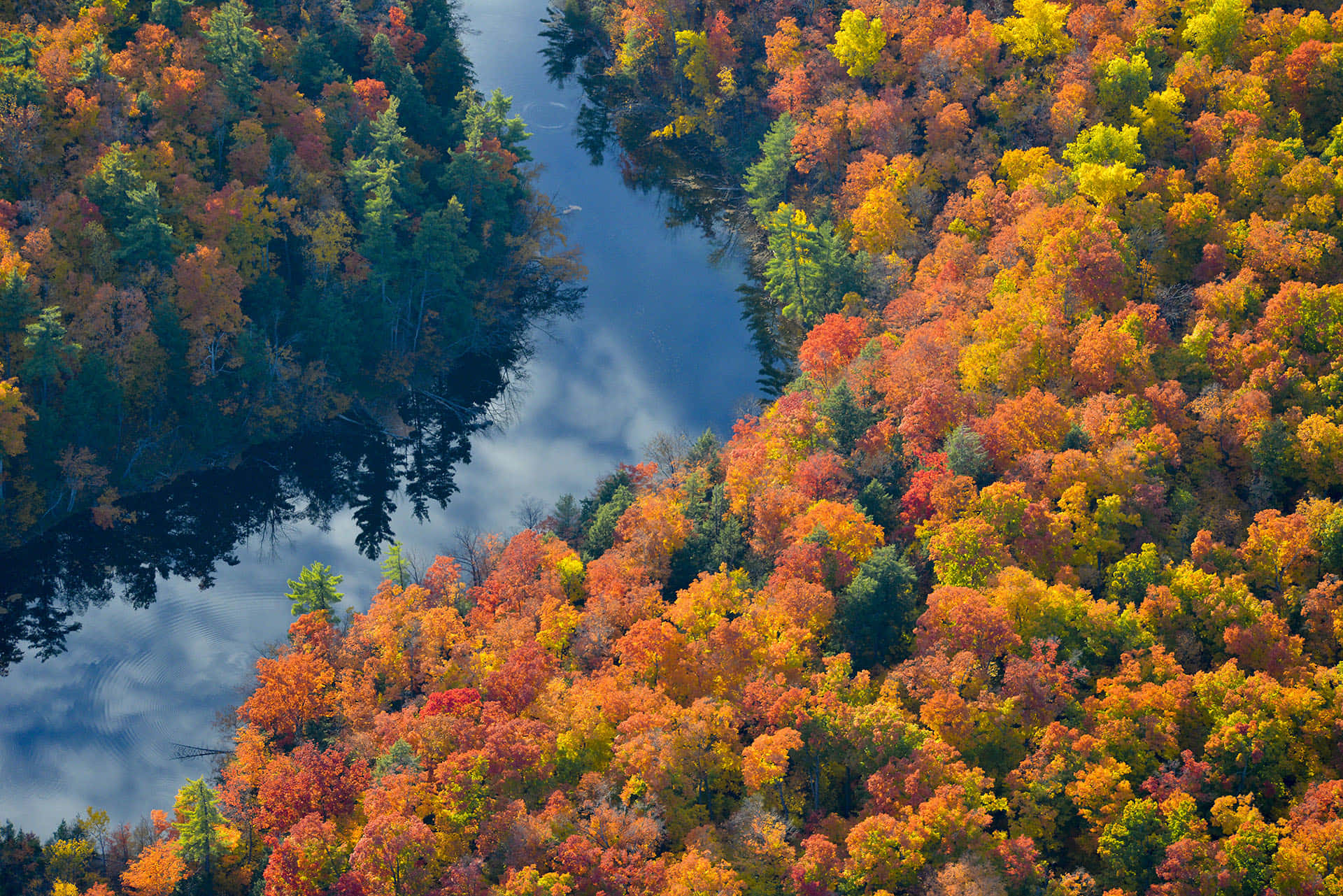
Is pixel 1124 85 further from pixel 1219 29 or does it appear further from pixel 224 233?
pixel 224 233

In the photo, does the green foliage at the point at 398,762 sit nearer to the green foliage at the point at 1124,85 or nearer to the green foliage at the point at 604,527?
the green foliage at the point at 604,527

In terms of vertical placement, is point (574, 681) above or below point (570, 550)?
below

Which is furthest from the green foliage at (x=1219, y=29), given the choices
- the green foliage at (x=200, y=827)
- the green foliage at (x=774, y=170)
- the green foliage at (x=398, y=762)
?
the green foliage at (x=200, y=827)

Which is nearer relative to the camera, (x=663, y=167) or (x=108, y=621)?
(x=108, y=621)

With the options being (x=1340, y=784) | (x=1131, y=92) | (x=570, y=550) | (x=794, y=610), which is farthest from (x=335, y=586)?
(x=1131, y=92)

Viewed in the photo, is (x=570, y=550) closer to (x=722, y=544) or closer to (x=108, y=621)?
(x=722, y=544)

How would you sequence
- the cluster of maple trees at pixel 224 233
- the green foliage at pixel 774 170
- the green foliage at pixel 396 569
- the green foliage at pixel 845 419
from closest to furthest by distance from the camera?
the green foliage at pixel 396 569, the green foliage at pixel 845 419, the cluster of maple trees at pixel 224 233, the green foliage at pixel 774 170
